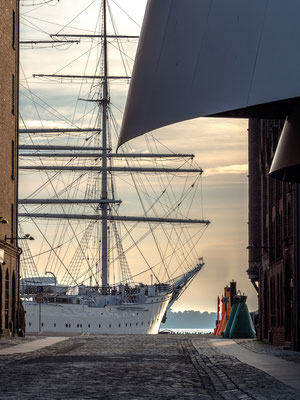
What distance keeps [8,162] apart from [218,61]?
114ft

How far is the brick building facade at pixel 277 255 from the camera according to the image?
36.6m

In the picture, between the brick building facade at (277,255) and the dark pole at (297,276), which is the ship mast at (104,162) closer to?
the brick building facade at (277,255)

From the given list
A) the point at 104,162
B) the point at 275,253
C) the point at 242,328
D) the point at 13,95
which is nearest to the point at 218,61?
the point at 275,253

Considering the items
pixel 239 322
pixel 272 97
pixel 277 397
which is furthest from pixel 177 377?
pixel 239 322

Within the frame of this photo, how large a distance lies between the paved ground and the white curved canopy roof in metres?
4.73

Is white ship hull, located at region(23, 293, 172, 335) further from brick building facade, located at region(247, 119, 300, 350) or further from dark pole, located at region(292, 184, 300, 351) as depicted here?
dark pole, located at region(292, 184, 300, 351)

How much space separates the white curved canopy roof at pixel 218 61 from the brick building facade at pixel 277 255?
1714 centimetres

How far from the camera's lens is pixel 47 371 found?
2239cm

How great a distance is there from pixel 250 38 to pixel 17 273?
129 ft

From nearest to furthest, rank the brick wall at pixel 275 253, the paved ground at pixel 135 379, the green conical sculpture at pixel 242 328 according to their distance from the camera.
Answer: 1. the paved ground at pixel 135 379
2. the brick wall at pixel 275 253
3. the green conical sculpture at pixel 242 328

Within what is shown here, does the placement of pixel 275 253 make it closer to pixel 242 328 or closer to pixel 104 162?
pixel 242 328

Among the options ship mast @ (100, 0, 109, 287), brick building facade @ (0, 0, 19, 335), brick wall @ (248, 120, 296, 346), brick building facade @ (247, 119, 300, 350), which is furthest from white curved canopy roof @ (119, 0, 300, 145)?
ship mast @ (100, 0, 109, 287)

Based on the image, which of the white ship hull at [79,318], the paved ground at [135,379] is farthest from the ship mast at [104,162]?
the paved ground at [135,379]

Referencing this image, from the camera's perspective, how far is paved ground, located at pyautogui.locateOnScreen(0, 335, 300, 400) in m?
16.5
